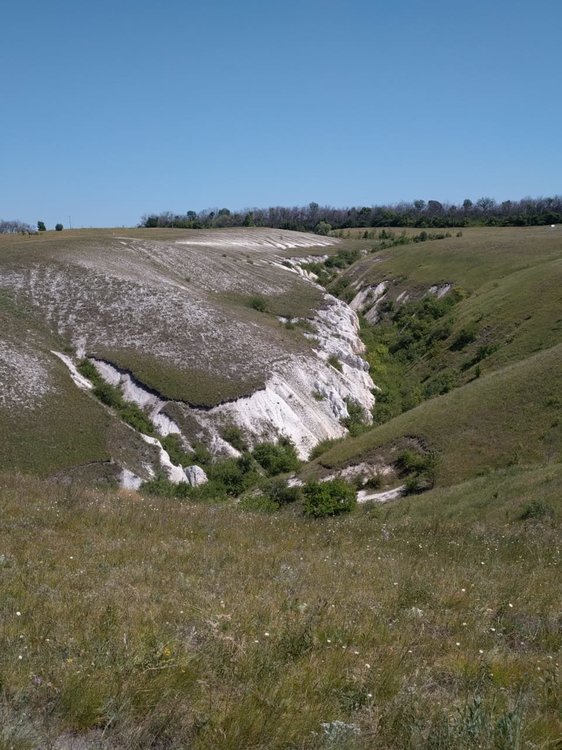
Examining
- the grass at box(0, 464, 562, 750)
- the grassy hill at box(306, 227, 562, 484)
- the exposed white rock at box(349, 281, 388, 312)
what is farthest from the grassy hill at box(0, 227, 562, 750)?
the exposed white rock at box(349, 281, 388, 312)

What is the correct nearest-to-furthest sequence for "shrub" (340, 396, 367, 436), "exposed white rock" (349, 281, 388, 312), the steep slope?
the steep slope → "shrub" (340, 396, 367, 436) → "exposed white rock" (349, 281, 388, 312)

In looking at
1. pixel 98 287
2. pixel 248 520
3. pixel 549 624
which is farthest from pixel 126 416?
pixel 549 624

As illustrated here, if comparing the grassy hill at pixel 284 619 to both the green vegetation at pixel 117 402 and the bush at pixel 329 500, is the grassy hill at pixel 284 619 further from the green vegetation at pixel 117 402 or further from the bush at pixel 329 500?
the green vegetation at pixel 117 402

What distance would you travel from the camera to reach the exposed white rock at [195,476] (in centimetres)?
3812

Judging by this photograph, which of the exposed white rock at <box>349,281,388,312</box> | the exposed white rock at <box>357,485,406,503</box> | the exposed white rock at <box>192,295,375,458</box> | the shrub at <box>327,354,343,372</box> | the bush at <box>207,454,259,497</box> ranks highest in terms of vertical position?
the exposed white rock at <box>349,281,388,312</box>

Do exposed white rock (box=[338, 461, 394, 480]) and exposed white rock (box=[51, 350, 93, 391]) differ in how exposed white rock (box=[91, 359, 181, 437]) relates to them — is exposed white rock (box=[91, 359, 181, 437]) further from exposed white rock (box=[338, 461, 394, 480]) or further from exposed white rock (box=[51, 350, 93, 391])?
exposed white rock (box=[338, 461, 394, 480])

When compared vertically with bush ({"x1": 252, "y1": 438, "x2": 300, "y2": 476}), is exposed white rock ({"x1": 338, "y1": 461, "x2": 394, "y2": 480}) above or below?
above

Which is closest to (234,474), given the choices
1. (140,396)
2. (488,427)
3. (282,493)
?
(282,493)

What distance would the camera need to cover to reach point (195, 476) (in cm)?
3841

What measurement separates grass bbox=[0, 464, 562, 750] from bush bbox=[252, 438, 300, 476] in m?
29.8

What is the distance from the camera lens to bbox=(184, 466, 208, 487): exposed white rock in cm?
3812

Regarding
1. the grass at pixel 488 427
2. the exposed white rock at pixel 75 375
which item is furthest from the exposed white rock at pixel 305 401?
the exposed white rock at pixel 75 375

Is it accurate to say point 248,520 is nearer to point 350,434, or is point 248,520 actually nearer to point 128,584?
point 128,584

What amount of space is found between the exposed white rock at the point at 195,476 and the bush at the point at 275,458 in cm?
473
